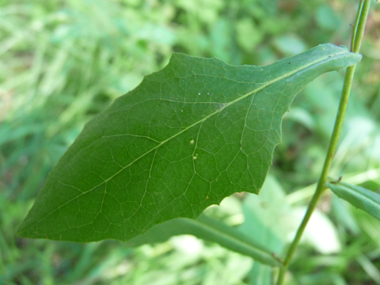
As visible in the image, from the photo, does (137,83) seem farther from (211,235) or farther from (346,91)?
(346,91)

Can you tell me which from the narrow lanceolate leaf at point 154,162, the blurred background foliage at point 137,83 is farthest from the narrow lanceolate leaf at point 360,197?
the blurred background foliage at point 137,83

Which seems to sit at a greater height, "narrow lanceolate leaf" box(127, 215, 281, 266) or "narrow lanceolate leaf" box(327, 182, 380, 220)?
"narrow lanceolate leaf" box(127, 215, 281, 266)

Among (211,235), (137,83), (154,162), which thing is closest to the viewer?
(154,162)

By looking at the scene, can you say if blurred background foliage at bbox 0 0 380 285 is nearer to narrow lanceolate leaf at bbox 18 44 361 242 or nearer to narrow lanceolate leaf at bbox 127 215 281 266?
narrow lanceolate leaf at bbox 127 215 281 266

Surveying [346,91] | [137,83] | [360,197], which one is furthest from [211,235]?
[137,83]

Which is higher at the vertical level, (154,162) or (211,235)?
(154,162)

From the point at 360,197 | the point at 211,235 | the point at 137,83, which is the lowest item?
the point at 360,197

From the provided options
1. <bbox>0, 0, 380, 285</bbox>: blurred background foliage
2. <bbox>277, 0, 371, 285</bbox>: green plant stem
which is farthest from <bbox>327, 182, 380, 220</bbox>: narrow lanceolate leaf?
<bbox>0, 0, 380, 285</bbox>: blurred background foliage
